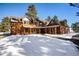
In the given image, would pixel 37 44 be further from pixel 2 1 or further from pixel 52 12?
pixel 2 1

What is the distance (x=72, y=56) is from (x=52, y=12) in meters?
0.69

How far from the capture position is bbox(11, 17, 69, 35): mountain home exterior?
281 cm

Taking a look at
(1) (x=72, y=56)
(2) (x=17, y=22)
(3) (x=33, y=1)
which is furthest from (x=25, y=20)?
(1) (x=72, y=56)

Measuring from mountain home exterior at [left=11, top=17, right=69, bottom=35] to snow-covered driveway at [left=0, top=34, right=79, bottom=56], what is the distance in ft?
0.24

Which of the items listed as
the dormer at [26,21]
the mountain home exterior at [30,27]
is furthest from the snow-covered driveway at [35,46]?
the dormer at [26,21]

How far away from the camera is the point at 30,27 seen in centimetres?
281

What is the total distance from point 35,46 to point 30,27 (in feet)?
0.94

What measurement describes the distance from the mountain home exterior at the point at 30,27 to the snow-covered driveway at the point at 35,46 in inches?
2.9

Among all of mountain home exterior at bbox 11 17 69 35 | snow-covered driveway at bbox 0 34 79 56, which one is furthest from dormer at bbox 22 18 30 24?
snow-covered driveway at bbox 0 34 79 56

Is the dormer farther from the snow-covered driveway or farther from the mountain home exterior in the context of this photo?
the snow-covered driveway

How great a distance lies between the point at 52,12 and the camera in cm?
278

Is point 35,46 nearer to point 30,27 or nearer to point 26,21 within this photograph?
point 30,27

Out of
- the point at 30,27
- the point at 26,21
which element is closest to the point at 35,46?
the point at 30,27

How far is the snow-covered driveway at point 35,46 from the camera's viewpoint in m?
2.71
